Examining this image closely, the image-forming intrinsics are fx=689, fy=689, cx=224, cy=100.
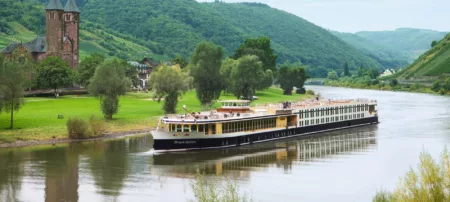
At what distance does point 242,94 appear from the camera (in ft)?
351

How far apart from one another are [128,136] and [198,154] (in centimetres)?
1439

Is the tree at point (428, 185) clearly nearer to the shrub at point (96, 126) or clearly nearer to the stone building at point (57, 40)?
the shrub at point (96, 126)

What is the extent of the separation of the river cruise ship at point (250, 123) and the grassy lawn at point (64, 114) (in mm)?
10612

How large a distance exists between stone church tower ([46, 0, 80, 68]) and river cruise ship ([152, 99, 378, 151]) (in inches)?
1967

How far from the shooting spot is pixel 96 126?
67250 mm

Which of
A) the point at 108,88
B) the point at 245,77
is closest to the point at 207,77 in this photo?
the point at 245,77

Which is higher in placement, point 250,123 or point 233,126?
point 250,123

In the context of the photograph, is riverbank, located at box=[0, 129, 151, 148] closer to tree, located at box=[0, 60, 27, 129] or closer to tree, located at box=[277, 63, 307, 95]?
tree, located at box=[0, 60, 27, 129]

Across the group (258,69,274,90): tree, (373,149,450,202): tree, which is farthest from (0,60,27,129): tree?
(258,69,274,90): tree

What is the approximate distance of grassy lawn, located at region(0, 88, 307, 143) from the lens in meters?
64.2

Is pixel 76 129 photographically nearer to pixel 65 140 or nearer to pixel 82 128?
pixel 82 128

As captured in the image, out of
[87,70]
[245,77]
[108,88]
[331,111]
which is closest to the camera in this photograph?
[108,88]

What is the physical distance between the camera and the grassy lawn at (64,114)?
6425 cm

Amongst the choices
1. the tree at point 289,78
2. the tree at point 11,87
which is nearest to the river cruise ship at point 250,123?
the tree at point 11,87
